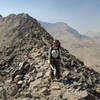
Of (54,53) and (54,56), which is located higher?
(54,53)

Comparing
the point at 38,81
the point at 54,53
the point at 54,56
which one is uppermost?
the point at 54,53

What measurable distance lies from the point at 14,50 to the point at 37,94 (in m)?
8.83

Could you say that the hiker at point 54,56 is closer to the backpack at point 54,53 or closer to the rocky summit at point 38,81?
the backpack at point 54,53

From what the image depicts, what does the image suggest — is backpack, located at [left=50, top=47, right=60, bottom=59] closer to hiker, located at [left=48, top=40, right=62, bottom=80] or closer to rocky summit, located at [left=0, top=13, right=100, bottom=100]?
hiker, located at [left=48, top=40, right=62, bottom=80]

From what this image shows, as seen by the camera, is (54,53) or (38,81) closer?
(54,53)

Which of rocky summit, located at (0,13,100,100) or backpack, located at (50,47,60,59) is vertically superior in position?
backpack, located at (50,47,60,59)

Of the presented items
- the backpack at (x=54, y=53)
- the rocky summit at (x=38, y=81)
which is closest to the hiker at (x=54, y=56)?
the backpack at (x=54, y=53)

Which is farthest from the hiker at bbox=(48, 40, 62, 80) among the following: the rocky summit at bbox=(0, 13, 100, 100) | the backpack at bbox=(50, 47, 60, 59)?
the rocky summit at bbox=(0, 13, 100, 100)

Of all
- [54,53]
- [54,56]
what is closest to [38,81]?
[54,56]

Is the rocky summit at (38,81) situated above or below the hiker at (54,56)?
below

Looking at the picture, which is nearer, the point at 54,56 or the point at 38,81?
the point at 54,56

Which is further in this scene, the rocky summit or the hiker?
→ the hiker

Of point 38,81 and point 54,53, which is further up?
point 54,53

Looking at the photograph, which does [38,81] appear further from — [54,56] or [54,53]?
[54,53]
